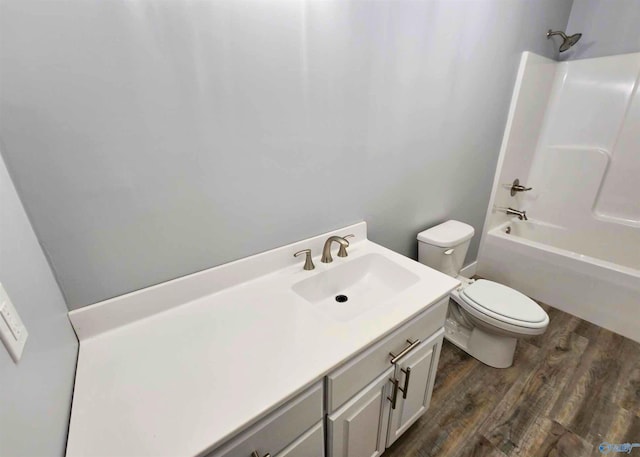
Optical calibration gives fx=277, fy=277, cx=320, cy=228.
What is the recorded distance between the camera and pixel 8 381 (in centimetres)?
42

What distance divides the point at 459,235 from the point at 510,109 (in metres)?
1.13

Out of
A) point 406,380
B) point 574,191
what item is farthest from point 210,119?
point 574,191

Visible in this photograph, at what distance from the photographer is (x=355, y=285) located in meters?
1.29

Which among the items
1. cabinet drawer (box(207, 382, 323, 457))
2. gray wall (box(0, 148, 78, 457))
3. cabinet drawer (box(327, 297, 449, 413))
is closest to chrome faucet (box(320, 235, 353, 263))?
cabinet drawer (box(327, 297, 449, 413))

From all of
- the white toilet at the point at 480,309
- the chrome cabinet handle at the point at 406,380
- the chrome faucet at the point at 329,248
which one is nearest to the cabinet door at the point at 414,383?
the chrome cabinet handle at the point at 406,380

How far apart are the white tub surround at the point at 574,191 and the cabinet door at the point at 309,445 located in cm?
211

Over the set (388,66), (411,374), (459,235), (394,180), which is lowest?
(411,374)

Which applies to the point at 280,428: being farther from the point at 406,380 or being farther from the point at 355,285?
the point at 355,285

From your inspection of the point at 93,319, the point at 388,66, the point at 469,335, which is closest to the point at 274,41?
the point at 388,66

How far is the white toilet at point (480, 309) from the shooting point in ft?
4.83

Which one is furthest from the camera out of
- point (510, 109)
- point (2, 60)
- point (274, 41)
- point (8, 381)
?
point (510, 109)

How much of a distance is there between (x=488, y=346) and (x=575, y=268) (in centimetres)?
93

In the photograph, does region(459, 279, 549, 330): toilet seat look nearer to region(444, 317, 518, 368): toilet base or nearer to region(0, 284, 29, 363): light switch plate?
region(444, 317, 518, 368): toilet base

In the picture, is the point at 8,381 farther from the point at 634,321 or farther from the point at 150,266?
the point at 634,321
